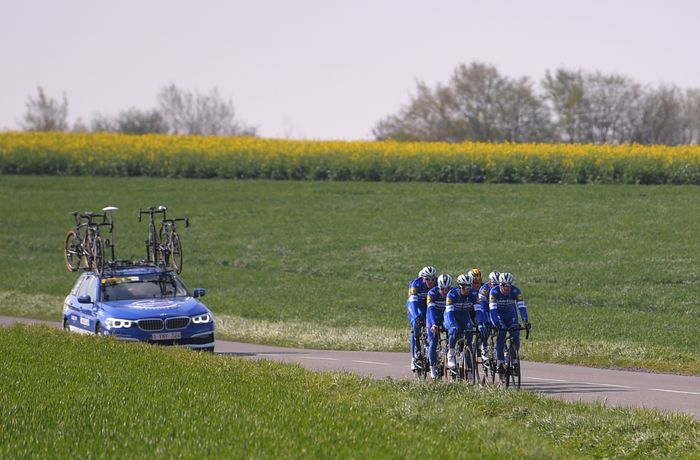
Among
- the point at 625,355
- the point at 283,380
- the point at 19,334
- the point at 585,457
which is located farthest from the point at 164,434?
the point at 625,355

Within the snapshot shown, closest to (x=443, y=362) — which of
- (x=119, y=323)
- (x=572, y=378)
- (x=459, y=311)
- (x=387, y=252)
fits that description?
(x=459, y=311)

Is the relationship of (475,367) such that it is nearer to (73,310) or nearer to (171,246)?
(171,246)

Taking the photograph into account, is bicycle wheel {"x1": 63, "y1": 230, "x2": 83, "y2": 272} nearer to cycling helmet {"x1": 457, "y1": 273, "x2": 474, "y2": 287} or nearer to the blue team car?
the blue team car

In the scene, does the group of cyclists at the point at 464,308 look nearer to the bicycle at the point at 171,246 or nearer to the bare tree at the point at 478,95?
the bicycle at the point at 171,246

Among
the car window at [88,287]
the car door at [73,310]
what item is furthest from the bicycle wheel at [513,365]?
the car door at [73,310]

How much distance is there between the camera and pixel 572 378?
822 inches

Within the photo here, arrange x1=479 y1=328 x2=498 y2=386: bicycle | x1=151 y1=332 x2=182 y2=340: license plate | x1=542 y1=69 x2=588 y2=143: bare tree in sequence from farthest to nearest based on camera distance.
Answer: x1=542 y1=69 x2=588 y2=143: bare tree → x1=151 y1=332 x2=182 y2=340: license plate → x1=479 y1=328 x2=498 y2=386: bicycle

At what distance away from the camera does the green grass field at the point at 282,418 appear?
1140cm

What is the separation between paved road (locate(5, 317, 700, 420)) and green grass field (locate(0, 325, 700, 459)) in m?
2.63

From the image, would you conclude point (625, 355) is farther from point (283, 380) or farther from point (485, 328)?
point (283, 380)

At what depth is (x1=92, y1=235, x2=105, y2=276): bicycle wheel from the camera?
83.7 feet

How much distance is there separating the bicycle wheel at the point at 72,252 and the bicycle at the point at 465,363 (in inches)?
435

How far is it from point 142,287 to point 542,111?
72.2 metres

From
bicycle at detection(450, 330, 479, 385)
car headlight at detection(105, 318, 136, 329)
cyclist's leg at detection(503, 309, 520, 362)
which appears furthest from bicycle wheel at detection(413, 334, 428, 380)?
car headlight at detection(105, 318, 136, 329)
